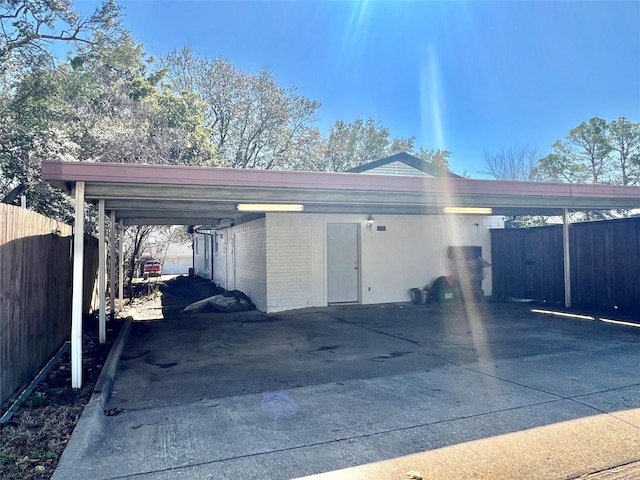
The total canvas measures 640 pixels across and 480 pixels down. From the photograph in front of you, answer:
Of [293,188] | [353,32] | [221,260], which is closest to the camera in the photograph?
[293,188]

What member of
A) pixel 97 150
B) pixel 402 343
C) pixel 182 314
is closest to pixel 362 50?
pixel 97 150

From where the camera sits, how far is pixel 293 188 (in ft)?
21.9

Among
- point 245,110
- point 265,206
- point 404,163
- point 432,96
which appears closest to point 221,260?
point 404,163

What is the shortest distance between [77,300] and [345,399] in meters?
3.41

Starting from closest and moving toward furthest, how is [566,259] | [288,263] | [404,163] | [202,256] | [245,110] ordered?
1. [566,259]
2. [288,263]
3. [404,163]
4. [245,110]
5. [202,256]

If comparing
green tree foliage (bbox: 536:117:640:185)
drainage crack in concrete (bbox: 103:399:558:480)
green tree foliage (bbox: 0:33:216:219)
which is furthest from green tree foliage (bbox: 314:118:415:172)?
drainage crack in concrete (bbox: 103:399:558:480)

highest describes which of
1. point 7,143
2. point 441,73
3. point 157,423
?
point 441,73

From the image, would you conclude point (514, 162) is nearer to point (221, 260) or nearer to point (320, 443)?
point (221, 260)

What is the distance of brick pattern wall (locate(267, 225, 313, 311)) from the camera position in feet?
37.7

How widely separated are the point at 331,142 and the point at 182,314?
62.4 feet

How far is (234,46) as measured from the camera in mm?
21766

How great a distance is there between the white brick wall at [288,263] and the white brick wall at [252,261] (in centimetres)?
23

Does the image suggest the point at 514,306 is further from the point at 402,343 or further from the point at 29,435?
the point at 29,435

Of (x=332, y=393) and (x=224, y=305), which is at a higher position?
(x=224, y=305)
